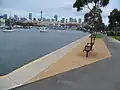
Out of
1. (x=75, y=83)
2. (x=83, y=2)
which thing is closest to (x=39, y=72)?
(x=75, y=83)

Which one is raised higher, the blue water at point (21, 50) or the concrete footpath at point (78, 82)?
the concrete footpath at point (78, 82)

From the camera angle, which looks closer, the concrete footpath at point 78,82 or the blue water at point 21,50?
the concrete footpath at point 78,82

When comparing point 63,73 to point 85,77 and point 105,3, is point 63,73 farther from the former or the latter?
point 105,3

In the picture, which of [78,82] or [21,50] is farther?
[21,50]

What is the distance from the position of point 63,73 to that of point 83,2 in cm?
1349

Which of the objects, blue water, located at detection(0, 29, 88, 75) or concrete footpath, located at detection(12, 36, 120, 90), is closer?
concrete footpath, located at detection(12, 36, 120, 90)

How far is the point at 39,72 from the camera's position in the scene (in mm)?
12008

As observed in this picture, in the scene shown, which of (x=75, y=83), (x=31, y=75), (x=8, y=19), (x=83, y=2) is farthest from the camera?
(x=8, y=19)

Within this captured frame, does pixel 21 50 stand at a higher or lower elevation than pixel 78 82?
lower

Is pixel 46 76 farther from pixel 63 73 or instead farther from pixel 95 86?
pixel 95 86

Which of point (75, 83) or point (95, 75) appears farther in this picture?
point (95, 75)

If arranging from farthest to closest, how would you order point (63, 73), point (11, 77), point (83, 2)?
point (83, 2), point (63, 73), point (11, 77)

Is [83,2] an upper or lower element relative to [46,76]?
upper

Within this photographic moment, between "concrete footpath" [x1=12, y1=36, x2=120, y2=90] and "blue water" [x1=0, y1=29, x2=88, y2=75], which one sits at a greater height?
"concrete footpath" [x1=12, y1=36, x2=120, y2=90]
